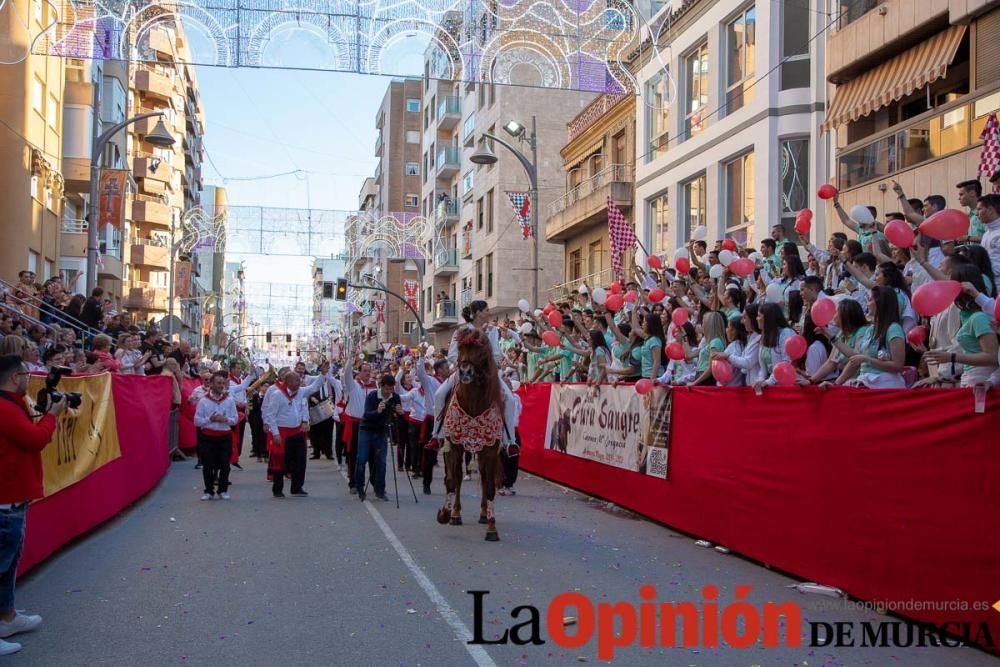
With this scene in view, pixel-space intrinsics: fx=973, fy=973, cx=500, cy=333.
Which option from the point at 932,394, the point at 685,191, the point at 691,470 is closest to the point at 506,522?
the point at 691,470

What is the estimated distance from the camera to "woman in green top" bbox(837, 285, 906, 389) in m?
7.77

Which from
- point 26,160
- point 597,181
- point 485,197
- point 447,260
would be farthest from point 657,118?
point 447,260

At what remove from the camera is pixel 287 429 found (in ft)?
46.5

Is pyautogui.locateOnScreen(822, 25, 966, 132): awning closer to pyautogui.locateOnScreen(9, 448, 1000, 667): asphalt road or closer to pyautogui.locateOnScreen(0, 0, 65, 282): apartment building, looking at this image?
pyautogui.locateOnScreen(9, 448, 1000, 667): asphalt road

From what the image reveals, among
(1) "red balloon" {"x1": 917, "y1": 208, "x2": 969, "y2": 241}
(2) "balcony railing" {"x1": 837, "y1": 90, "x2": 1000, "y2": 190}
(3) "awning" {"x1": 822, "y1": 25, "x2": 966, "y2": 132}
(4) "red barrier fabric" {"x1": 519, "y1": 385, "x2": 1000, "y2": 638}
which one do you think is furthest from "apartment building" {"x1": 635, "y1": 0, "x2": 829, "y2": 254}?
(1) "red balloon" {"x1": 917, "y1": 208, "x2": 969, "y2": 241}

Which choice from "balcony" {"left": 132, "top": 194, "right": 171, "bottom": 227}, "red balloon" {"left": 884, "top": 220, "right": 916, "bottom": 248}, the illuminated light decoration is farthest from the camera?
"balcony" {"left": 132, "top": 194, "right": 171, "bottom": 227}

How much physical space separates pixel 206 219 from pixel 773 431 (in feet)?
100

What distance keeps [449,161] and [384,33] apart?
43480 millimetres

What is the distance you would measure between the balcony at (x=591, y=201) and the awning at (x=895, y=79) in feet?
36.8

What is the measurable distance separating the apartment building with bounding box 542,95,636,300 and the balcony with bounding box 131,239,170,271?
99.7 feet

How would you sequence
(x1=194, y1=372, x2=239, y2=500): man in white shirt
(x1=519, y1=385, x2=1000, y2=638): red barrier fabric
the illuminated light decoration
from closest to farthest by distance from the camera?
1. (x1=519, y1=385, x2=1000, y2=638): red barrier fabric
2. (x1=194, y1=372, x2=239, y2=500): man in white shirt
3. the illuminated light decoration

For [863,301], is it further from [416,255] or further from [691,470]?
[416,255]

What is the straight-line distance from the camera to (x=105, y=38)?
15.2 m

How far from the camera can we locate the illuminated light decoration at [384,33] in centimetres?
1514
